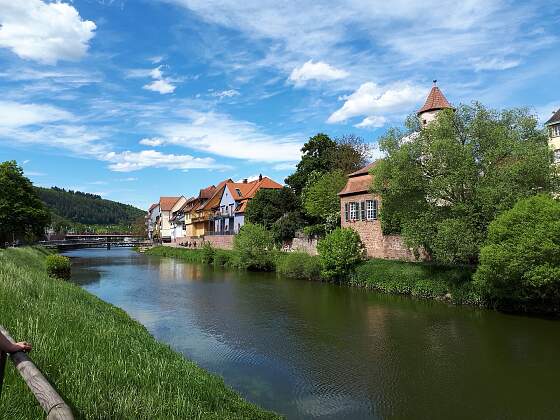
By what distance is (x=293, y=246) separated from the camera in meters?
43.1

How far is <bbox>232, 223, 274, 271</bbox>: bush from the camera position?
4131cm

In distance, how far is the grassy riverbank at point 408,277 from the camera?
2280 cm

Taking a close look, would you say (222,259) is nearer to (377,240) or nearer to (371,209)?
(371,209)

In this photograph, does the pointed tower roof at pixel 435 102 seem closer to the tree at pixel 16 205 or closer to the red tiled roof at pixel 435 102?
the red tiled roof at pixel 435 102

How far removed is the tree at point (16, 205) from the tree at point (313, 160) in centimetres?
2684

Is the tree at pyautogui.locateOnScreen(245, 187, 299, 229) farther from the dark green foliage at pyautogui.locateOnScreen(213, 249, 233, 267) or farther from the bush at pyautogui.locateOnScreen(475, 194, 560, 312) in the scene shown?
the bush at pyautogui.locateOnScreen(475, 194, 560, 312)

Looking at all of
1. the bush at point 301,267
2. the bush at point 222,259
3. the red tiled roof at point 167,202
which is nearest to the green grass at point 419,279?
the bush at point 301,267

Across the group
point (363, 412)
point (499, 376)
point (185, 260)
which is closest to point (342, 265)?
point (499, 376)

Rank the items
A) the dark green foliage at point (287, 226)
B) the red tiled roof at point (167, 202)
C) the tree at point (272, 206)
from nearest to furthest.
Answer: the dark green foliage at point (287, 226) < the tree at point (272, 206) < the red tiled roof at point (167, 202)

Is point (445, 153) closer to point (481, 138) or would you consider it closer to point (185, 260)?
point (481, 138)

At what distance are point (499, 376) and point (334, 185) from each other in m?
29.4

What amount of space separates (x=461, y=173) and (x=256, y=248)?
22.6 metres

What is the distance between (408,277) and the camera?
25906 millimetres

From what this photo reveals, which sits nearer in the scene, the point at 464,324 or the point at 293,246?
the point at 464,324
